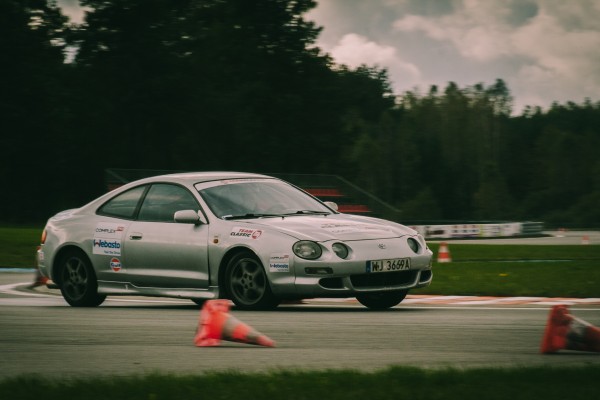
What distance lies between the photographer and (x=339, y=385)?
6012 mm

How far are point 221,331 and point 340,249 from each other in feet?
10.3

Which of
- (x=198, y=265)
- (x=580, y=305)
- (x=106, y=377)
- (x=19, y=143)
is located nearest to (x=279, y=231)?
(x=198, y=265)

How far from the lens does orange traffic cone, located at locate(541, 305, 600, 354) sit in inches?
295

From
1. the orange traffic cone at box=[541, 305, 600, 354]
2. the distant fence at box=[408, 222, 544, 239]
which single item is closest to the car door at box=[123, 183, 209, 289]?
the orange traffic cone at box=[541, 305, 600, 354]

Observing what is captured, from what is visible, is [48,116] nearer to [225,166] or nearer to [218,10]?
[225,166]

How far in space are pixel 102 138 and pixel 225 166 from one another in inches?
358

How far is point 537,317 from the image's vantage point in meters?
10.4

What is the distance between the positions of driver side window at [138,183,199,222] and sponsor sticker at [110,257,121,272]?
53cm

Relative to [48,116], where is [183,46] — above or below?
above

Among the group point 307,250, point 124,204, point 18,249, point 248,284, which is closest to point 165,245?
point 124,204

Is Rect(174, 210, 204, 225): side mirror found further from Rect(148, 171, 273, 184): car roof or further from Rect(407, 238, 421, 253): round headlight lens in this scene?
Rect(407, 238, 421, 253): round headlight lens

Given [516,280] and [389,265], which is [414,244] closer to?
[389,265]

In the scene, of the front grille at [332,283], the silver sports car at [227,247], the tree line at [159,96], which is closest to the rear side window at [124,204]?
the silver sports car at [227,247]

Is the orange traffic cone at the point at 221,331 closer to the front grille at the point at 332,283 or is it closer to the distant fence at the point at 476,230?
the front grille at the point at 332,283
